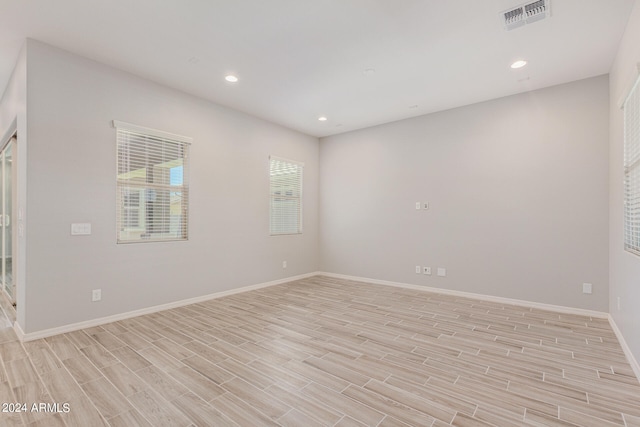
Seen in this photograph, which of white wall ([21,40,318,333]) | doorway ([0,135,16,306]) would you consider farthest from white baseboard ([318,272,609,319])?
doorway ([0,135,16,306])

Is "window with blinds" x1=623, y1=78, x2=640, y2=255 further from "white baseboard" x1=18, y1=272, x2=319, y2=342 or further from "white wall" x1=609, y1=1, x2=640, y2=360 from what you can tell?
"white baseboard" x1=18, y1=272, x2=319, y2=342

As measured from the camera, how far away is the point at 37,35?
2.94 meters

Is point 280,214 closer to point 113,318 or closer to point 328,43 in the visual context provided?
point 113,318

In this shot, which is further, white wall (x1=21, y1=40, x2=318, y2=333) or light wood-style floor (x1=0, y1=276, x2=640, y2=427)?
white wall (x1=21, y1=40, x2=318, y2=333)

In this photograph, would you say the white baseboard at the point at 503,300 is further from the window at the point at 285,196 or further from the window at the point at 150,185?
the window at the point at 150,185

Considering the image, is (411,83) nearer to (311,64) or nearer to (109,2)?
(311,64)

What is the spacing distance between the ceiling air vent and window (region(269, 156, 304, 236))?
3.89 meters

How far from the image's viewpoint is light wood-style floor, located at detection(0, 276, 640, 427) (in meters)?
1.87

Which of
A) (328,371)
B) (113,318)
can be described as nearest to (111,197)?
(113,318)

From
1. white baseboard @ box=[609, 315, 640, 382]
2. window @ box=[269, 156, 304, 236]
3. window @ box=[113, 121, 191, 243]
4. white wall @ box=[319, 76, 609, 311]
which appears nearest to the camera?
white baseboard @ box=[609, 315, 640, 382]

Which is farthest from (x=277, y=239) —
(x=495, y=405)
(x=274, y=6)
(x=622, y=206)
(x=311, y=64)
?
(x=622, y=206)

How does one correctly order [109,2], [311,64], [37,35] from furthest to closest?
[311,64], [37,35], [109,2]

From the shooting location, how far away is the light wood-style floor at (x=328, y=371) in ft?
6.14

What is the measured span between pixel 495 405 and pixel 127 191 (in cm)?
417
